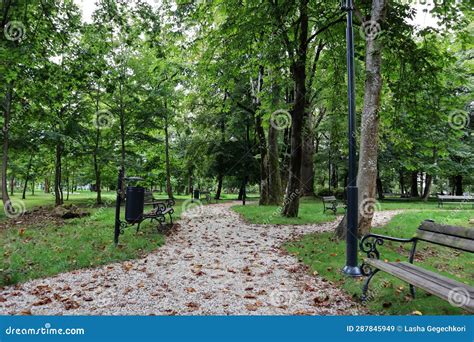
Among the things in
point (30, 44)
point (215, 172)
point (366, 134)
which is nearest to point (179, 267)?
point (366, 134)

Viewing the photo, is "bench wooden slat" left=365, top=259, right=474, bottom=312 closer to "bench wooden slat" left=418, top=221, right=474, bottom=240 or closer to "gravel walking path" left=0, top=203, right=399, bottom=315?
"bench wooden slat" left=418, top=221, right=474, bottom=240

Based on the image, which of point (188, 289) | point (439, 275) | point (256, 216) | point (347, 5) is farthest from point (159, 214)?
point (439, 275)

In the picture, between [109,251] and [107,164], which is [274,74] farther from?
[107,164]

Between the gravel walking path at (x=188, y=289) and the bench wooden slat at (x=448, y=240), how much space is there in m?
1.30

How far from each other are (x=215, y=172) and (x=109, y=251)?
59.4 feet

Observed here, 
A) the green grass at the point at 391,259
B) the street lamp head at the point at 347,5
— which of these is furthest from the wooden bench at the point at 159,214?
Result: the street lamp head at the point at 347,5

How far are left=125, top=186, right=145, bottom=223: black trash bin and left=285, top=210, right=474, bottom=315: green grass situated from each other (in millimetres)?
3812

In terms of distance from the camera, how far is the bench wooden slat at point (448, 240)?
10.9ft

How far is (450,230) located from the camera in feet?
12.2

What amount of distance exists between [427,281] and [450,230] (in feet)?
2.88

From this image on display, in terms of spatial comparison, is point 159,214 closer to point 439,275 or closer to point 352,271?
point 352,271

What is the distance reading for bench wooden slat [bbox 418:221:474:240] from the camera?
3.43 meters

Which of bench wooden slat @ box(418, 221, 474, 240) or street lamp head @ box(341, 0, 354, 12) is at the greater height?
street lamp head @ box(341, 0, 354, 12)

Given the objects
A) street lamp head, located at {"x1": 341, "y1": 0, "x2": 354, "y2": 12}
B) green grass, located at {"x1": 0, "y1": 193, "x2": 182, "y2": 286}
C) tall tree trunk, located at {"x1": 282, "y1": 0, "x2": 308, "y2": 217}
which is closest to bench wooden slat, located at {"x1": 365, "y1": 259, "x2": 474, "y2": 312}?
street lamp head, located at {"x1": 341, "y1": 0, "x2": 354, "y2": 12}
